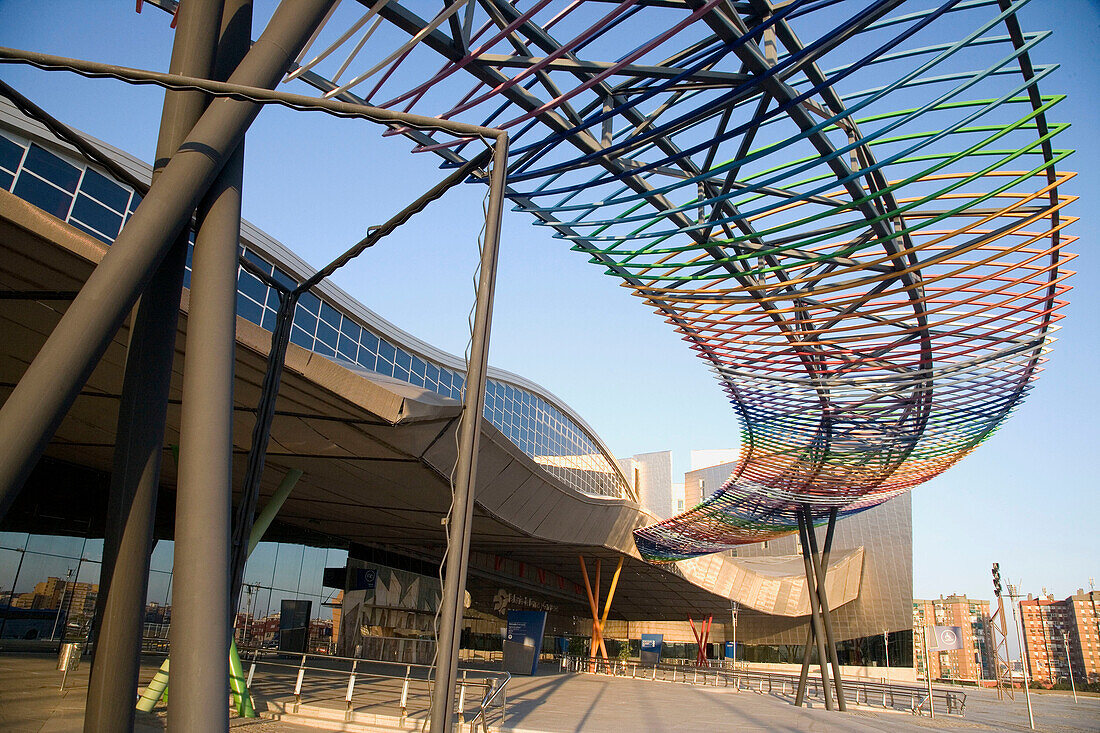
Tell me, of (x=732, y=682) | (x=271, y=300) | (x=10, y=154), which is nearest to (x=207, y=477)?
(x=10, y=154)

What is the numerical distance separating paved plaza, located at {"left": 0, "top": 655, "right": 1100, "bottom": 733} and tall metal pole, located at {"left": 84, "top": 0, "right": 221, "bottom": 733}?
3.68 m

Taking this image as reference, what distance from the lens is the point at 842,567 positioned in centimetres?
4703

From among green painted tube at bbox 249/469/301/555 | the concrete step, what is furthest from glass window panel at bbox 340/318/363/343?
the concrete step

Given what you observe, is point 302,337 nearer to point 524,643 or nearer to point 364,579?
point 364,579

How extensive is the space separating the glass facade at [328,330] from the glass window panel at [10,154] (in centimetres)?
2

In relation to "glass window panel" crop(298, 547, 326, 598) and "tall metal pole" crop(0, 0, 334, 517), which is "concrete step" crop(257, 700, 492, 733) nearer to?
"tall metal pole" crop(0, 0, 334, 517)

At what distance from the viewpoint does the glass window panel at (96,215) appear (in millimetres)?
17016

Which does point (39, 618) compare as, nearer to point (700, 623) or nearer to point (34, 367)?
point (34, 367)

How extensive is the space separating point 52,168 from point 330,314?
11.0m

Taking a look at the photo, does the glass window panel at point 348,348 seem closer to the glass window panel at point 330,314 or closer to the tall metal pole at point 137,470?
the glass window panel at point 330,314

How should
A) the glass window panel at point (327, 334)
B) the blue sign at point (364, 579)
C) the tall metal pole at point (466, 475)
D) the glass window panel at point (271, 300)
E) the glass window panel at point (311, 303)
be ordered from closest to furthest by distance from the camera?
the tall metal pole at point (466, 475) → the glass window panel at point (271, 300) → the glass window panel at point (311, 303) → the glass window panel at point (327, 334) → the blue sign at point (364, 579)

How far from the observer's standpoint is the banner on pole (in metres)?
24.6

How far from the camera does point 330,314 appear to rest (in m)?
26.7

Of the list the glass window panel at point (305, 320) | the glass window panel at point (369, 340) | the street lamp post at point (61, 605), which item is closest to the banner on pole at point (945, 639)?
the glass window panel at point (369, 340)
